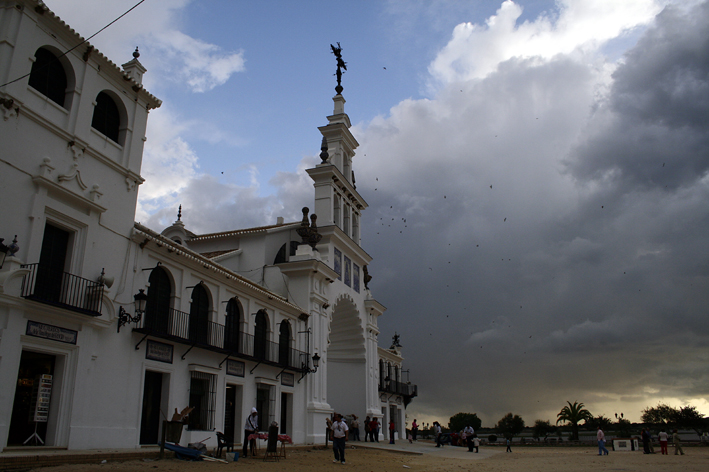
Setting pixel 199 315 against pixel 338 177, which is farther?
pixel 338 177

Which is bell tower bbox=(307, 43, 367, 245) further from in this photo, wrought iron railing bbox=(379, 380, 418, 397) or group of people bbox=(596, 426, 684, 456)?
group of people bbox=(596, 426, 684, 456)

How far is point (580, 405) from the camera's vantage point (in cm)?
4766

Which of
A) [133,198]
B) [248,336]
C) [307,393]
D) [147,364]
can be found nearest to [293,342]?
[307,393]

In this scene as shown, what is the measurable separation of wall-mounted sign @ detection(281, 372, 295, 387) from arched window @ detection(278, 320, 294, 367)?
45 centimetres

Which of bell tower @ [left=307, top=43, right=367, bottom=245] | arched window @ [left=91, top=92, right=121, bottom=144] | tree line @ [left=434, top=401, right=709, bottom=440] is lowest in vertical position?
tree line @ [left=434, top=401, right=709, bottom=440]

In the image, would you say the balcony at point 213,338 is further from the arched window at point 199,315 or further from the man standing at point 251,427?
the man standing at point 251,427

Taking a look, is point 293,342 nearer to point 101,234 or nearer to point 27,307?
point 101,234

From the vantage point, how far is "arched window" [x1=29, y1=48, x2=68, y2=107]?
1273 centimetres

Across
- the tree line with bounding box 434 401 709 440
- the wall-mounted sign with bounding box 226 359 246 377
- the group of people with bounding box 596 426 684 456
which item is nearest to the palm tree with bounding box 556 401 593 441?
the tree line with bounding box 434 401 709 440

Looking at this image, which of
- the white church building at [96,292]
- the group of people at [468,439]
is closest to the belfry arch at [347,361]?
the group of people at [468,439]

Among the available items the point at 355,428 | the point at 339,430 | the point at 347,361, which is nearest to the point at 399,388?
the point at 347,361

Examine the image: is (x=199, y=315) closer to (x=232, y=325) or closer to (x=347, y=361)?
(x=232, y=325)

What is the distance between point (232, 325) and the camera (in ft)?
64.9

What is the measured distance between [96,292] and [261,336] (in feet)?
30.5
